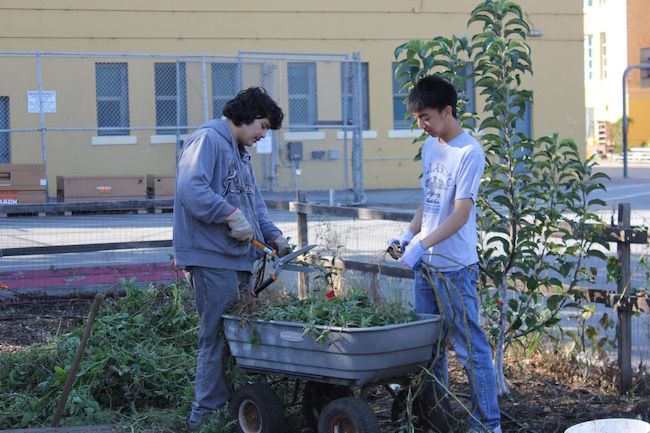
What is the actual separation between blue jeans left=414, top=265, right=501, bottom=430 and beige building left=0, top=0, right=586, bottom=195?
15.7 meters

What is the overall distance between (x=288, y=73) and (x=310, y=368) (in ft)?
66.2

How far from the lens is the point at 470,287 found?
5305mm

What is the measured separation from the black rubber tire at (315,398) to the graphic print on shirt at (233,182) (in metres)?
1.13

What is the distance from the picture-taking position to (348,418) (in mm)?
4906

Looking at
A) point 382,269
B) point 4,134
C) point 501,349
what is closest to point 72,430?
point 501,349

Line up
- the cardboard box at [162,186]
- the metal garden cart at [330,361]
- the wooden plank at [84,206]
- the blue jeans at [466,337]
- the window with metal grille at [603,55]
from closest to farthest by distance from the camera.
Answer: the metal garden cart at [330,361]
the blue jeans at [466,337]
the wooden plank at [84,206]
the cardboard box at [162,186]
the window with metal grille at [603,55]

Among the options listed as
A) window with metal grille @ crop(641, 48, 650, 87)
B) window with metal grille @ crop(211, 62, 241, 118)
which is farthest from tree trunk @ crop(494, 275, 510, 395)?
window with metal grille @ crop(641, 48, 650, 87)

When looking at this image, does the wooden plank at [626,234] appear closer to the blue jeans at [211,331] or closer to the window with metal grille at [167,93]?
the blue jeans at [211,331]

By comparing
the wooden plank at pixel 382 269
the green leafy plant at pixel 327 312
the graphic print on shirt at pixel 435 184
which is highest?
the graphic print on shirt at pixel 435 184

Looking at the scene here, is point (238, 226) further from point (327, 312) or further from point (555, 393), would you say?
point (555, 393)

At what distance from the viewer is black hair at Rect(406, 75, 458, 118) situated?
5211 millimetres

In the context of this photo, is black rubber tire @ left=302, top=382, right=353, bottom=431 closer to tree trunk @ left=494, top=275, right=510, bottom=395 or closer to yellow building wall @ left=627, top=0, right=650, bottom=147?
tree trunk @ left=494, top=275, right=510, bottom=395

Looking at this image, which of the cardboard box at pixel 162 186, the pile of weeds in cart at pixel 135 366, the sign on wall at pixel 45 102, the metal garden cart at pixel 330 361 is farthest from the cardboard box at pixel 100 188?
the metal garden cart at pixel 330 361

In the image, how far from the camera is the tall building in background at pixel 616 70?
157 feet
